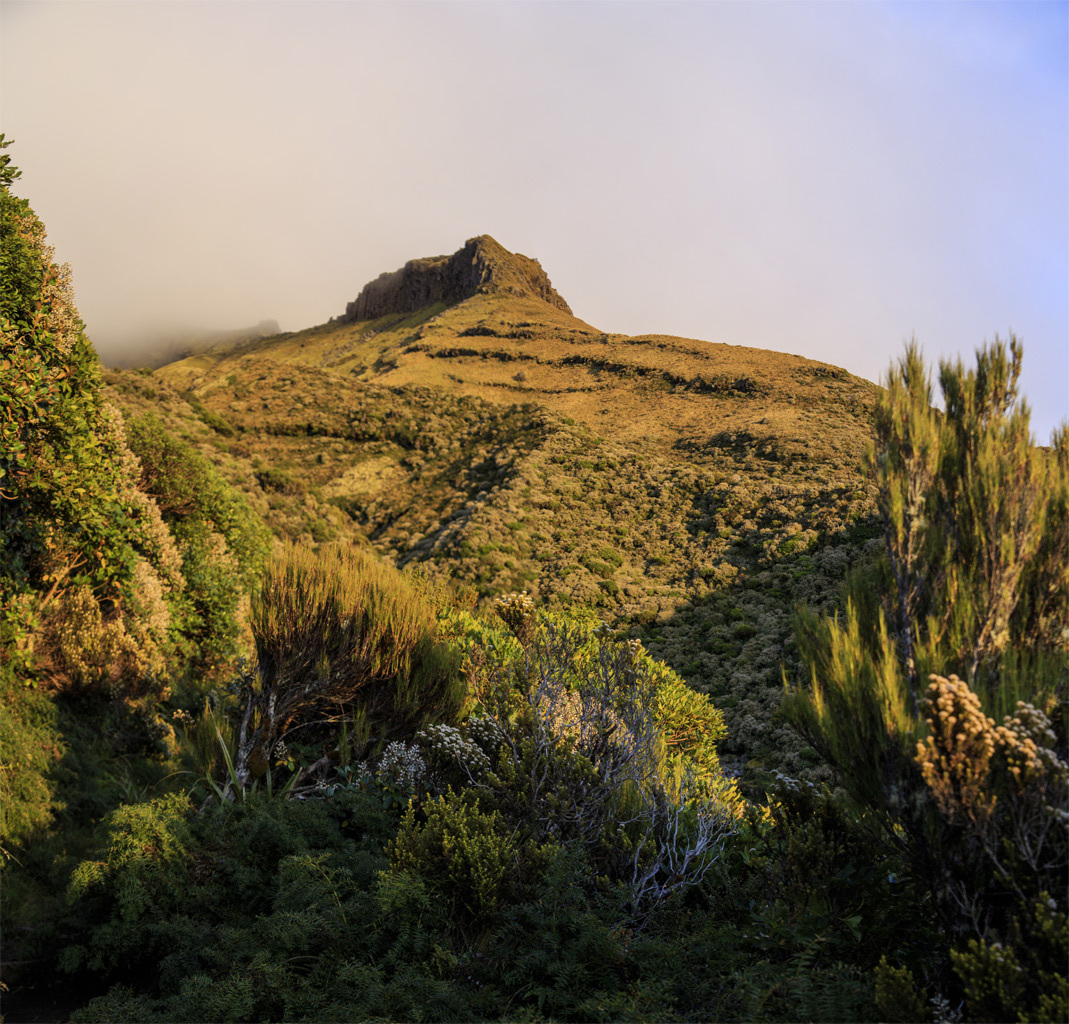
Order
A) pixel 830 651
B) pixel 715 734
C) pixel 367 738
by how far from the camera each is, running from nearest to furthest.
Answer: pixel 830 651 < pixel 367 738 < pixel 715 734

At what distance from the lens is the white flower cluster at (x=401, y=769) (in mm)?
7215

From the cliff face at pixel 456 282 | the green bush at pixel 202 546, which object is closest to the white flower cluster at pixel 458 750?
the green bush at pixel 202 546

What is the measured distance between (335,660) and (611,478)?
2544 centimetres

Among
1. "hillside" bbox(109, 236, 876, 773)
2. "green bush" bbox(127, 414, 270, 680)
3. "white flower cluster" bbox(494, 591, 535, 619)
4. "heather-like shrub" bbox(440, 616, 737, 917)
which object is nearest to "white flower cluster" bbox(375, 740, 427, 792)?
"heather-like shrub" bbox(440, 616, 737, 917)

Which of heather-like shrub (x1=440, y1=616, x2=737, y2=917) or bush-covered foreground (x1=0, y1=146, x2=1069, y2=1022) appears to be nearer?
bush-covered foreground (x1=0, y1=146, x2=1069, y2=1022)

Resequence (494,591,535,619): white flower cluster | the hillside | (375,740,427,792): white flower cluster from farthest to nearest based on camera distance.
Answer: the hillside < (494,591,535,619): white flower cluster < (375,740,427,792): white flower cluster

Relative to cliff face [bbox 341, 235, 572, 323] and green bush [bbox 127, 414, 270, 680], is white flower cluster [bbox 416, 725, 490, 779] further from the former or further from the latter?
cliff face [bbox 341, 235, 572, 323]

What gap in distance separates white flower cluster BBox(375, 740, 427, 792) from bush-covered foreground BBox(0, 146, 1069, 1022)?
0.16ft

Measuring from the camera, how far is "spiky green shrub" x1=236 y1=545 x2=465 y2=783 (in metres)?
8.27

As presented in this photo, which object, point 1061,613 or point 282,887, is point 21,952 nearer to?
point 282,887

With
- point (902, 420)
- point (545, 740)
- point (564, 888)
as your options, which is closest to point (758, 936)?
point (564, 888)

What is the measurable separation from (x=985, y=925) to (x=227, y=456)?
32.4m

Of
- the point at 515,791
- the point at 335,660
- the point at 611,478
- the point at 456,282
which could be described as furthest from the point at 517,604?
the point at 456,282

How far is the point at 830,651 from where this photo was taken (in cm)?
412
